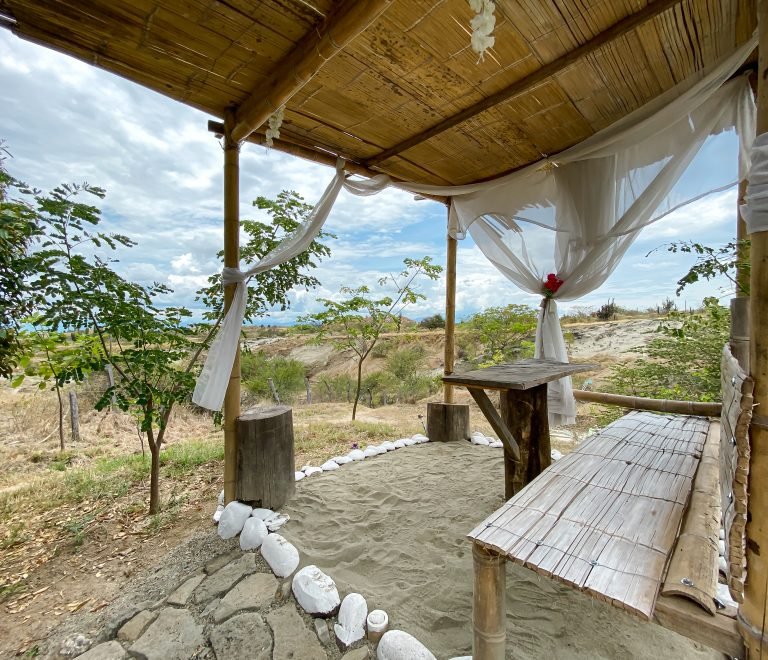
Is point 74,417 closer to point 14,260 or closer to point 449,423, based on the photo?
point 14,260

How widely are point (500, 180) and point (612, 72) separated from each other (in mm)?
1056

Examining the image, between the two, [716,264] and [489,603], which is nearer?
[489,603]

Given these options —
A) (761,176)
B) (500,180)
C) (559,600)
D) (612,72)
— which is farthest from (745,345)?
(500,180)

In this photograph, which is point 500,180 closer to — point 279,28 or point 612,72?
point 612,72

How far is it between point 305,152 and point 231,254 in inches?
37.9

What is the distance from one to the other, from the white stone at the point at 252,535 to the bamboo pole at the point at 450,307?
2.11 meters

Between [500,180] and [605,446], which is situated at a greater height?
[500,180]

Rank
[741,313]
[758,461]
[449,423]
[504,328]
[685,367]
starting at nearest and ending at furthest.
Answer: [758,461]
[741,313]
[449,423]
[685,367]
[504,328]

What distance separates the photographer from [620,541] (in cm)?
98

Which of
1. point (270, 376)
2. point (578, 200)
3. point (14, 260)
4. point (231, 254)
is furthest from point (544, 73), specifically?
point (270, 376)

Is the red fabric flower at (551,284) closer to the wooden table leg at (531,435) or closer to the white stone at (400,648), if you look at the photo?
the wooden table leg at (531,435)

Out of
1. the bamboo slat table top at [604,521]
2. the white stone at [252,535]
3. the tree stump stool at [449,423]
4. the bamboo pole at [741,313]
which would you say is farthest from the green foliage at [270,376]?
the bamboo pole at [741,313]

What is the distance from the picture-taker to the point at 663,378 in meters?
3.76

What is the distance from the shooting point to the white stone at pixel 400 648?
119 cm
